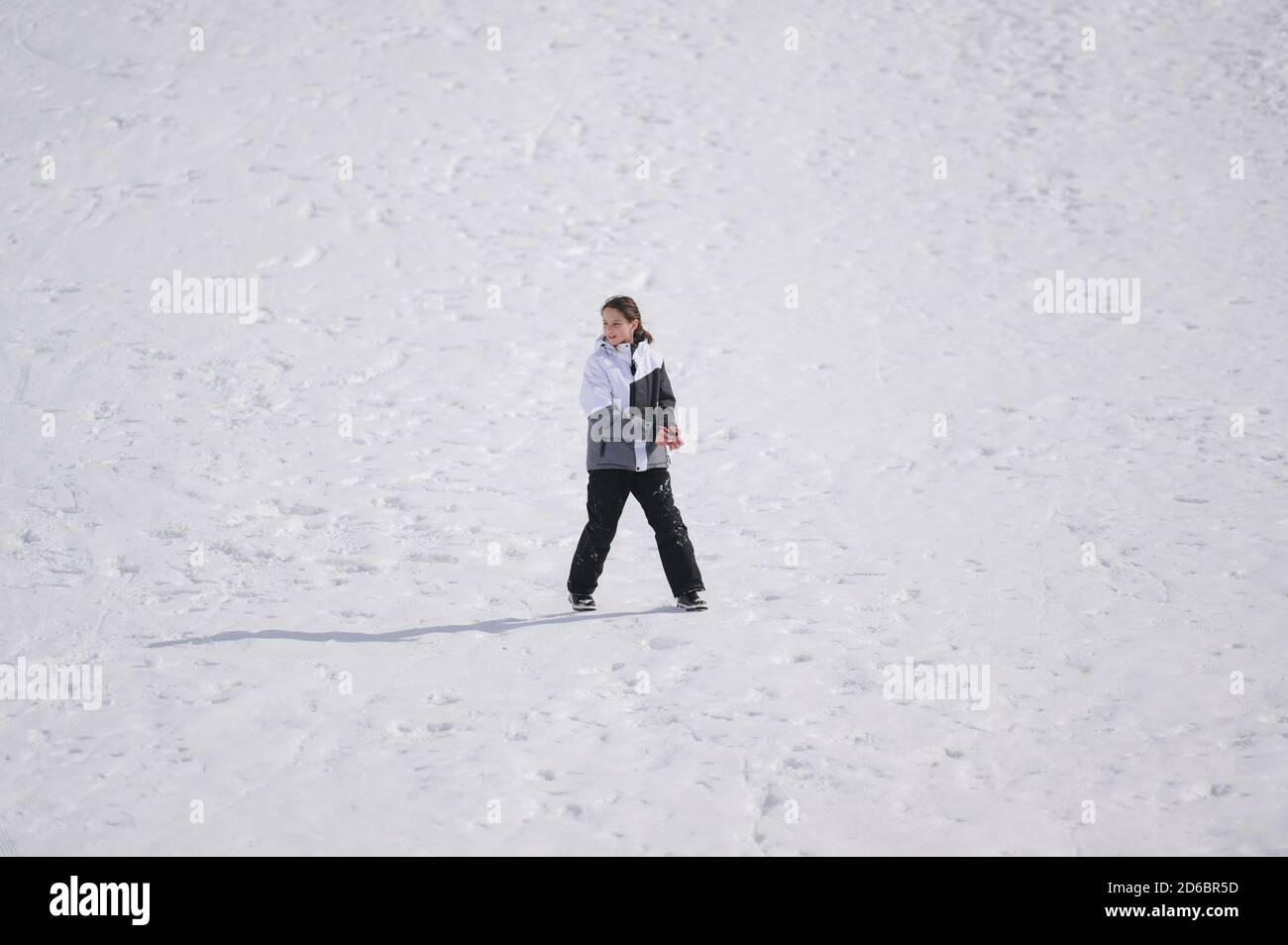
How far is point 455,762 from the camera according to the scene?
470cm

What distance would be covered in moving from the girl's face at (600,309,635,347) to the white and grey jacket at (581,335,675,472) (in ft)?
0.11

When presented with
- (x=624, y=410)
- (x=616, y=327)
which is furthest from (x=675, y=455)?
(x=616, y=327)

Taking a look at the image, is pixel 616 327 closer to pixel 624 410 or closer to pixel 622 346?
pixel 622 346

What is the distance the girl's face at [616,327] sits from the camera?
5.98 m

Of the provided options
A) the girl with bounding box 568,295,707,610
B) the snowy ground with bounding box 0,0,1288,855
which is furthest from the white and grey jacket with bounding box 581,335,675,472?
the snowy ground with bounding box 0,0,1288,855

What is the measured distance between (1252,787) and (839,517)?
12.5 ft

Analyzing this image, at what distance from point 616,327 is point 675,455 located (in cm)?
342

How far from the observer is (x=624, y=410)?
238 inches

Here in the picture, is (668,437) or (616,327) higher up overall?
(616,327)

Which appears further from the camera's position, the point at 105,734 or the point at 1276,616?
the point at 1276,616

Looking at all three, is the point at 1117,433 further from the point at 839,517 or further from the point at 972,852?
the point at 972,852

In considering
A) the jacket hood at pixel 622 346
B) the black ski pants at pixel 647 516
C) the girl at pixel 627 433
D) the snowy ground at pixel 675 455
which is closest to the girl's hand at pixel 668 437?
the girl at pixel 627 433
